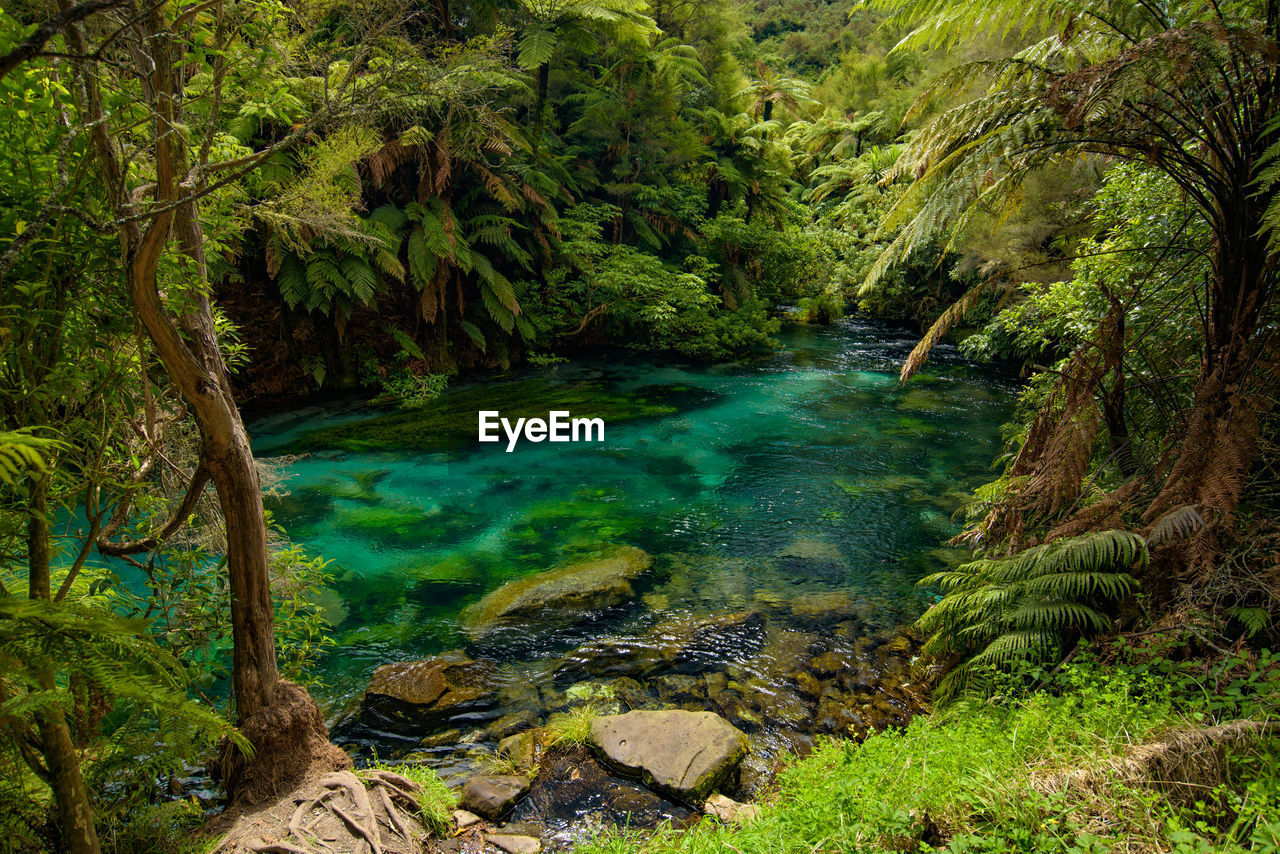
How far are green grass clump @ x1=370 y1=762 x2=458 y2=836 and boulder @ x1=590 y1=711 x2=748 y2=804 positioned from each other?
2.91 ft

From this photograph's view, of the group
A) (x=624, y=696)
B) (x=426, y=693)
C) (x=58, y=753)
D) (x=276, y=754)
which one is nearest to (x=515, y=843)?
(x=276, y=754)

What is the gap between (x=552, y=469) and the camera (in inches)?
338

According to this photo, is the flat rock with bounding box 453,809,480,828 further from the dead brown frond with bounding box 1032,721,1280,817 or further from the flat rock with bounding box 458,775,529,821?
the dead brown frond with bounding box 1032,721,1280,817

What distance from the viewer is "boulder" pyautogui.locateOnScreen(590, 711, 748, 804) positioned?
3.46 m

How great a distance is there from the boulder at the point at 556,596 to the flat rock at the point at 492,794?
170 cm

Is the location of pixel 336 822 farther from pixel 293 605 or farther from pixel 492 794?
pixel 293 605

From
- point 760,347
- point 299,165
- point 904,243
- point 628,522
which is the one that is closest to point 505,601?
point 628,522

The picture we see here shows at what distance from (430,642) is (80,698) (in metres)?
2.99

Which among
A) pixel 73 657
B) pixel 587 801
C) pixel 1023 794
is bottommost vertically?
pixel 587 801

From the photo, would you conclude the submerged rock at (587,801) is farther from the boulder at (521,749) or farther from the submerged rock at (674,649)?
the submerged rock at (674,649)

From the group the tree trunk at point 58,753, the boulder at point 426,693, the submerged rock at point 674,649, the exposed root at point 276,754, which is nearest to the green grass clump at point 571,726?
the submerged rock at point 674,649

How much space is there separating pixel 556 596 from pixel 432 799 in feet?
8.01

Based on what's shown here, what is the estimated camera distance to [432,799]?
313 cm

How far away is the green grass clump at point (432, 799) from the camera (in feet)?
9.98
